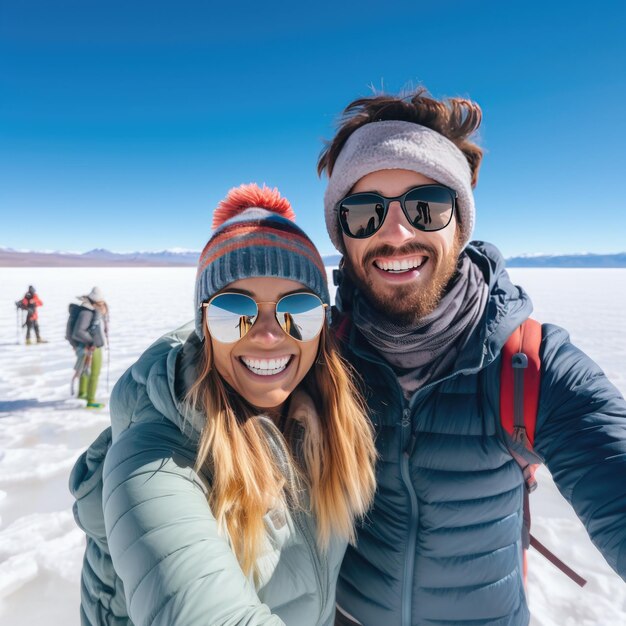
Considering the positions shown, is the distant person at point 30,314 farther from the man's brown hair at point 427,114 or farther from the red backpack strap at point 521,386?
the red backpack strap at point 521,386

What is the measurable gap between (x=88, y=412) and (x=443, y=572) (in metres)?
4.90

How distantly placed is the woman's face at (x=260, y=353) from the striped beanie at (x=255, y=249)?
39 millimetres

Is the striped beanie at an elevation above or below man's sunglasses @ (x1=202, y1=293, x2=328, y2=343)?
above

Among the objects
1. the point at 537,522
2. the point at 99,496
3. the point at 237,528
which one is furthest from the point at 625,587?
the point at 99,496

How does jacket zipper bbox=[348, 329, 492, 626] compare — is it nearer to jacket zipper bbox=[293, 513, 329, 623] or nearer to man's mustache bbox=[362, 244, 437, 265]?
jacket zipper bbox=[293, 513, 329, 623]

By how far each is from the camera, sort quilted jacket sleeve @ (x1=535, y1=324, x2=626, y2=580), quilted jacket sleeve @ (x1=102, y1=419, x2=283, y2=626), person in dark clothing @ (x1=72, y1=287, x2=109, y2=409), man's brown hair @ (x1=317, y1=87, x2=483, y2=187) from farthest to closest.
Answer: person in dark clothing @ (x1=72, y1=287, x2=109, y2=409) → man's brown hair @ (x1=317, y1=87, x2=483, y2=187) → quilted jacket sleeve @ (x1=535, y1=324, x2=626, y2=580) → quilted jacket sleeve @ (x1=102, y1=419, x2=283, y2=626)

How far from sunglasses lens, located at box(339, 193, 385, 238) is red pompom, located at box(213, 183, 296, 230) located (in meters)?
0.25

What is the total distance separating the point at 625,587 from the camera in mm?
2330

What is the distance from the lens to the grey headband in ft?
4.57

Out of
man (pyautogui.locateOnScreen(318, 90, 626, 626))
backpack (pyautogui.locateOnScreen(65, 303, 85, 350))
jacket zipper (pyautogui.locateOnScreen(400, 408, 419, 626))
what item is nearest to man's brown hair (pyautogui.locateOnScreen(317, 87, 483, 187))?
man (pyautogui.locateOnScreen(318, 90, 626, 626))

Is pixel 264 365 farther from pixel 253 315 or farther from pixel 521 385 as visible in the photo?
pixel 521 385

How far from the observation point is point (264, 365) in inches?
48.8

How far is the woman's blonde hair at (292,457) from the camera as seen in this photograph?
1.03 meters

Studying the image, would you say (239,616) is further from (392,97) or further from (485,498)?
(392,97)
